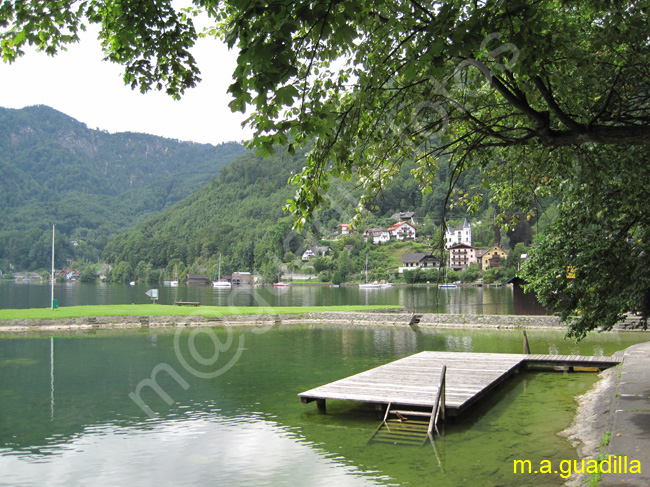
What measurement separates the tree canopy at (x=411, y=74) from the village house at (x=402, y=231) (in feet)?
298

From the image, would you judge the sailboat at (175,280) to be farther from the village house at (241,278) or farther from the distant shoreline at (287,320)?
the distant shoreline at (287,320)

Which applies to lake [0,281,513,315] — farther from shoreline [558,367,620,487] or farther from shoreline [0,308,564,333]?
shoreline [558,367,620,487]

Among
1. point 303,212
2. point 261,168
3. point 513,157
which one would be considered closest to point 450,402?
point 513,157

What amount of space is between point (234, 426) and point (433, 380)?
510 centimetres

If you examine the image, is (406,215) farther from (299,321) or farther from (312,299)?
(299,321)

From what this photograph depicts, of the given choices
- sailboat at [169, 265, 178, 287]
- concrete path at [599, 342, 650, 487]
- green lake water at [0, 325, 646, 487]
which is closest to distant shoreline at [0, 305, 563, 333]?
green lake water at [0, 325, 646, 487]

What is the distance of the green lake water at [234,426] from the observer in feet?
32.9

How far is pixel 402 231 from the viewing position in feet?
352

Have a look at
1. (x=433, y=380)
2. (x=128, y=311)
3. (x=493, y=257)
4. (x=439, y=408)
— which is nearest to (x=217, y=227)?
(x=493, y=257)

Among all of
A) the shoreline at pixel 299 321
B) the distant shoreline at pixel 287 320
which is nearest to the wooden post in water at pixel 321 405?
the distant shoreline at pixel 287 320

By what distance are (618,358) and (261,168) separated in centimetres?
10240

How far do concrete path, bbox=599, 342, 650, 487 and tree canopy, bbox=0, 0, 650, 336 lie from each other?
134 inches

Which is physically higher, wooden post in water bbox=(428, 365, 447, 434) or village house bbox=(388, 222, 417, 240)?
village house bbox=(388, 222, 417, 240)

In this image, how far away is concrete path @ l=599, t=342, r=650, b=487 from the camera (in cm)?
651
